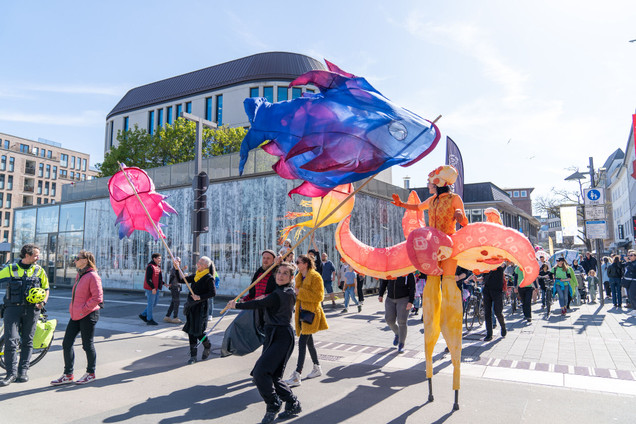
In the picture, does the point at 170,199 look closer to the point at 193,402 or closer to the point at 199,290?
the point at 199,290

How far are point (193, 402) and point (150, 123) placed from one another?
1986 inches

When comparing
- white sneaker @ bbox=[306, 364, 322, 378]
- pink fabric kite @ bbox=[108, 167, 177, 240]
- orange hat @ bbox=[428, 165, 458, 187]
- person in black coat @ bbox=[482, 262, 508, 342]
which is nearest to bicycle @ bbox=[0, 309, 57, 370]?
pink fabric kite @ bbox=[108, 167, 177, 240]

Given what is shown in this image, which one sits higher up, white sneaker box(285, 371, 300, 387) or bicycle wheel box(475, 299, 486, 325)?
bicycle wheel box(475, 299, 486, 325)

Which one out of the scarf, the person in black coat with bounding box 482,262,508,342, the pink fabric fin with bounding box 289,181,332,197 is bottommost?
the person in black coat with bounding box 482,262,508,342

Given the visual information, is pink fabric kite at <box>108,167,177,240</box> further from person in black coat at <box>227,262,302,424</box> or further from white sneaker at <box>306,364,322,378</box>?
person in black coat at <box>227,262,302,424</box>

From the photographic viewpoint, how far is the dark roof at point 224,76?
44459mm

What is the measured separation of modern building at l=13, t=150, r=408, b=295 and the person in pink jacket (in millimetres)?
9003

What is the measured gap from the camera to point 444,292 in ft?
17.1

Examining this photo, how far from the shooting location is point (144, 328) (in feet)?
35.2

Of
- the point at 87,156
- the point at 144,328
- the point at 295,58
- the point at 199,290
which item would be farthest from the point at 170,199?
the point at 87,156

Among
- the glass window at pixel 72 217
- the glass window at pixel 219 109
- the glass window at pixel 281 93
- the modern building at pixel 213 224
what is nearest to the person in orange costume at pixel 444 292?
the modern building at pixel 213 224

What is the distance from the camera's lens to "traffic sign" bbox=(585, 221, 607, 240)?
1541 centimetres

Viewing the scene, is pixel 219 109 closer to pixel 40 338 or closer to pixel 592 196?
pixel 592 196

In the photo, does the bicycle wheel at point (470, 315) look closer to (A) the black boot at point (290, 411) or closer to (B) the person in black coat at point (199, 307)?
(B) the person in black coat at point (199, 307)
